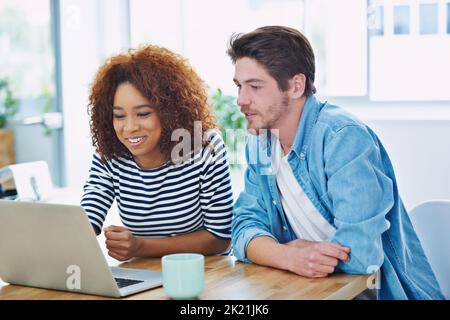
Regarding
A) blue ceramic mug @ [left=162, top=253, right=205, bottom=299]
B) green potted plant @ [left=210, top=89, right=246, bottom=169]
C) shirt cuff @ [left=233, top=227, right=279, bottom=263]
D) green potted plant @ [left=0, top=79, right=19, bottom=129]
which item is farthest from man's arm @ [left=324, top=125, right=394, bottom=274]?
green potted plant @ [left=0, top=79, right=19, bottom=129]

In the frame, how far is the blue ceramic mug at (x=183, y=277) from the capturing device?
137 centimetres

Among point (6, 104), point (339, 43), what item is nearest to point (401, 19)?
point (339, 43)

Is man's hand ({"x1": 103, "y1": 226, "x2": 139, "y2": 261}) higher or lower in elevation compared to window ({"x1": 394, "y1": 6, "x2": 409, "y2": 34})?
lower

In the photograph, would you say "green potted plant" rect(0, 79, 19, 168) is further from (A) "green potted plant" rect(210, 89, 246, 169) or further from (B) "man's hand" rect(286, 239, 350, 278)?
(B) "man's hand" rect(286, 239, 350, 278)

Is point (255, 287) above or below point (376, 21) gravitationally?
below

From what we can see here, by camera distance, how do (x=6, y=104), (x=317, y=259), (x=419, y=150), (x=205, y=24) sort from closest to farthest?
(x=317, y=259)
(x=419, y=150)
(x=6, y=104)
(x=205, y=24)

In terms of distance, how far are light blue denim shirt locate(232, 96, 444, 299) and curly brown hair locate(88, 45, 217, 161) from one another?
221 mm

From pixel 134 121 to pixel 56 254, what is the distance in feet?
1.57

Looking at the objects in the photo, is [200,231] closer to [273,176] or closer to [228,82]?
[273,176]

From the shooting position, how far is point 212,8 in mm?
4008

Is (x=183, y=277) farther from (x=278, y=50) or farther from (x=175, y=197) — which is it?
(x=278, y=50)

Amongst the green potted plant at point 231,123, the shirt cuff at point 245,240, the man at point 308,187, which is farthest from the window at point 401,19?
the shirt cuff at point 245,240

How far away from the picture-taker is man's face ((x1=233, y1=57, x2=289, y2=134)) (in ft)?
5.74

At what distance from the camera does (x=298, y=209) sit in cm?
172
